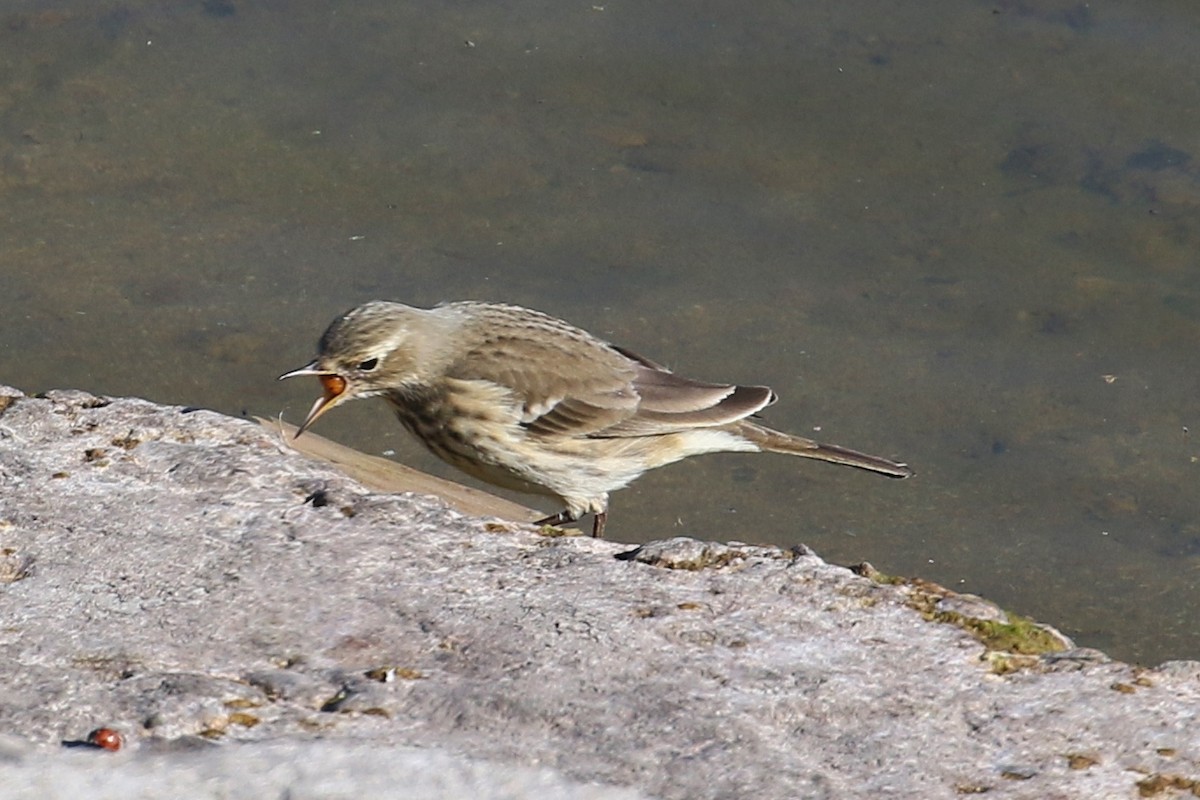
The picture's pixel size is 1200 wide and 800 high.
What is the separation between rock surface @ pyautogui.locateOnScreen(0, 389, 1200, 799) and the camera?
3535 millimetres

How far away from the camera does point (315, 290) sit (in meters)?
8.90

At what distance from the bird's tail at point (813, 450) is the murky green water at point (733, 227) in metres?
0.60

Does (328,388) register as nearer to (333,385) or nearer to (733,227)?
(333,385)

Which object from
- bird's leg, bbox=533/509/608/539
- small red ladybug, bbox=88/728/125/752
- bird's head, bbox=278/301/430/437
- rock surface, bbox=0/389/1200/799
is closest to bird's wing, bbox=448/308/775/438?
bird's head, bbox=278/301/430/437

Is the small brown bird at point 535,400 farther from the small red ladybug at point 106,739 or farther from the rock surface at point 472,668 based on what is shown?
the small red ladybug at point 106,739

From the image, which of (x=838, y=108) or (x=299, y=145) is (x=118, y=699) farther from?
(x=838, y=108)

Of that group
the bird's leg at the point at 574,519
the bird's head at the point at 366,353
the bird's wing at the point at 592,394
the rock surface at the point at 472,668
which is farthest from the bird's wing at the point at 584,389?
the rock surface at the point at 472,668

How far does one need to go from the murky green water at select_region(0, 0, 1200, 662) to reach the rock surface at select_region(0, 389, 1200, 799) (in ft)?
11.3

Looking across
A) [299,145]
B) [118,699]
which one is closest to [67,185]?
[299,145]

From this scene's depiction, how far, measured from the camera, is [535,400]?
7.15m

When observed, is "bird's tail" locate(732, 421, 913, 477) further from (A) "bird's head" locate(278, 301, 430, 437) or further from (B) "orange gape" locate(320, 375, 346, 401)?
(B) "orange gape" locate(320, 375, 346, 401)

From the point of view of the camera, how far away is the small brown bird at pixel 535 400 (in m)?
6.96

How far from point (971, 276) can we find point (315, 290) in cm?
352

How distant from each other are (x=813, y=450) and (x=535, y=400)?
1.27 meters
